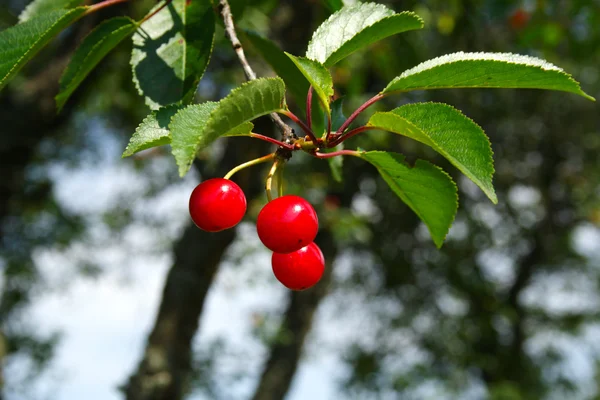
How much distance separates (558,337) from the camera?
11.4m

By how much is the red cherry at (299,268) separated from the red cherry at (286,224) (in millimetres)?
75

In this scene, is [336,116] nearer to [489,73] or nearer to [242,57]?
[242,57]

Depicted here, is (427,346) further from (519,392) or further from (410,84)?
(410,84)

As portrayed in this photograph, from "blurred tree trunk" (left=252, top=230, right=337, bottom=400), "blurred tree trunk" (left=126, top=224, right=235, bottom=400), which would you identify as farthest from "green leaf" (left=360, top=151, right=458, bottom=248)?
"blurred tree trunk" (left=252, top=230, right=337, bottom=400)

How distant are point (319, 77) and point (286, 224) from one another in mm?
206

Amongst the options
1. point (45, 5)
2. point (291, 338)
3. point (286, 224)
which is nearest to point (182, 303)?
point (45, 5)

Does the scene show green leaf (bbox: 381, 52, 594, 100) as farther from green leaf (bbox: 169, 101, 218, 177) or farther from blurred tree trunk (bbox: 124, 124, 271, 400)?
blurred tree trunk (bbox: 124, 124, 271, 400)

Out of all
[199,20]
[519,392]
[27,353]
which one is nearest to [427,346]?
[519,392]

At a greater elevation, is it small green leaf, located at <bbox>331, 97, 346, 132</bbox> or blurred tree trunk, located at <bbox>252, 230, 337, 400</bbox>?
small green leaf, located at <bbox>331, 97, 346, 132</bbox>

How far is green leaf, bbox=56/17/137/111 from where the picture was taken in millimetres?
1011

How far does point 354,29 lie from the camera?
899mm

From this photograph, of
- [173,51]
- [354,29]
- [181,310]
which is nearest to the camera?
[354,29]

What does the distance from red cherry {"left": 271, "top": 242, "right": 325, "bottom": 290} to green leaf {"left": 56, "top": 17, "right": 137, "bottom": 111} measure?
46 centimetres

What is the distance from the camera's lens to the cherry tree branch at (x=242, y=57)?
845mm
